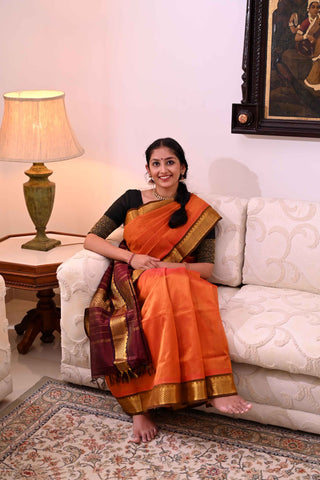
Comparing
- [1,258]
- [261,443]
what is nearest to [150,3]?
[1,258]

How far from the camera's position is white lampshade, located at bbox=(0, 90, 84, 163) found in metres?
2.99

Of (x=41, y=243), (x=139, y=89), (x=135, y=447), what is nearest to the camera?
(x=135, y=447)

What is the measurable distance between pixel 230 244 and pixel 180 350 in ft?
2.42

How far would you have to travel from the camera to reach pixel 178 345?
8.07 ft

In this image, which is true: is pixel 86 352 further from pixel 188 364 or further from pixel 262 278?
pixel 262 278

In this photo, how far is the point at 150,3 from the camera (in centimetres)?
326

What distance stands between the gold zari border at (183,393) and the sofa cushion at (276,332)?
12 centimetres

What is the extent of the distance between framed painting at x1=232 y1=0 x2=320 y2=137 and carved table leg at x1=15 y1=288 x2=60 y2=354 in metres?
1.35

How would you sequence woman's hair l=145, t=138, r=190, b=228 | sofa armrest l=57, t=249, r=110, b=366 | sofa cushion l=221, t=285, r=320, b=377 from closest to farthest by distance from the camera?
sofa cushion l=221, t=285, r=320, b=377
sofa armrest l=57, t=249, r=110, b=366
woman's hair l=145, t=138, r=190, b=228

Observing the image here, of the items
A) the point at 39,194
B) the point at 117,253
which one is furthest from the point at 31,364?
the point at 39,194

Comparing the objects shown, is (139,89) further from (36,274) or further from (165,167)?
(36,274)

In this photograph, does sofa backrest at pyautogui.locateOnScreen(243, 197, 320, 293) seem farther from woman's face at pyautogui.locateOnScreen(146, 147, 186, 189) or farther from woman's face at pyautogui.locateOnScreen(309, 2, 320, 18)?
woman's face at pyautogui.locateOnScreen(309, 2, 320, 18)

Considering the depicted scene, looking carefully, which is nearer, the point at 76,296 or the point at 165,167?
the point at 76,296

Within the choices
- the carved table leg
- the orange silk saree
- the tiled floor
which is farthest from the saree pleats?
the carved table leg
